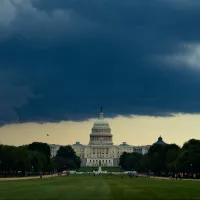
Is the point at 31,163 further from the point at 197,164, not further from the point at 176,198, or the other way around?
the point at 176,198

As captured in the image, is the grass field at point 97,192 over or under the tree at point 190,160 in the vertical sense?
under

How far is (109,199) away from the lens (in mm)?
39938

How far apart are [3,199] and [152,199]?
9.13 meters

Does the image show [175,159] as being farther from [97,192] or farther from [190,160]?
[97,192]

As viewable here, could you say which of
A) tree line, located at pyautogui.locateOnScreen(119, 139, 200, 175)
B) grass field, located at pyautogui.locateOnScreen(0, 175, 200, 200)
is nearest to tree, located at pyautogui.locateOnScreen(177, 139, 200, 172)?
tree line, located at pyautogui.locateOnScreen(119, 139, 200, 175)

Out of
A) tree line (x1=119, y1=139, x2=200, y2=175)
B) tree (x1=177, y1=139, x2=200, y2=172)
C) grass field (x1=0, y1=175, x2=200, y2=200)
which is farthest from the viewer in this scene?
tree line (x1=119, y1=139, x2=200, y2=175)

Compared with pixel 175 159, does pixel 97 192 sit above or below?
below

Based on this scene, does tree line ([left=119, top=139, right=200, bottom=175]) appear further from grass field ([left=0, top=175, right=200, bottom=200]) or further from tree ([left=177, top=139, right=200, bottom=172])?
grass field ([left=0, top=175, right=200, bottom=200])

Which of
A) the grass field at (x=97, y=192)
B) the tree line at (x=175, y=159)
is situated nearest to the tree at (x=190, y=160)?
the tree line at (x=175, y=159)

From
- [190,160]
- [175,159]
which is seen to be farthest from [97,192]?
[175,159]

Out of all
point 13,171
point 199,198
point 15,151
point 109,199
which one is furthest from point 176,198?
point 13,171

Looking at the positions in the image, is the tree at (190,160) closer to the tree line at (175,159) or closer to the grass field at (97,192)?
the tree line at (175,159)

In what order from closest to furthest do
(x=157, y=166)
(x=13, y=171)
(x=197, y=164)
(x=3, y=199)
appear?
(x=3, y=199), (x=197, y=164), (x=13, y=171), (x=157, y=166)

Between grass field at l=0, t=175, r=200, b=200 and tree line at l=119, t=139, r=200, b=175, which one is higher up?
tree line at l=119, t=139, r=200, b=175
